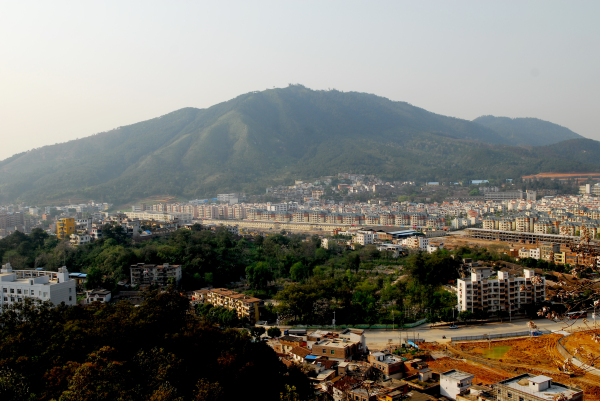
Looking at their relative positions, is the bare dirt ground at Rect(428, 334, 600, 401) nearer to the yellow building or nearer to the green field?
the green field

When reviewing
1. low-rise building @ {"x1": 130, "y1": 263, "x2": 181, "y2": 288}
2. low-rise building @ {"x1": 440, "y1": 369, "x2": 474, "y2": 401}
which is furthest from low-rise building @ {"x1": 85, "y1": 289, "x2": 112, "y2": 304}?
low-rise building @ {"x1": 440, "y1": 369, "x2": 474, "y2": 401}

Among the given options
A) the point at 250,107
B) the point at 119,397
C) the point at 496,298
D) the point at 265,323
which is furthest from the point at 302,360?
the point at 250,107

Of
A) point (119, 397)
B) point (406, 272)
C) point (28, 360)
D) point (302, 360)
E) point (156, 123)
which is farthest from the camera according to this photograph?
point (156, 123)

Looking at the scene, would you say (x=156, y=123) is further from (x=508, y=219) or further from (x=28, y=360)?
(x=28, y=360)

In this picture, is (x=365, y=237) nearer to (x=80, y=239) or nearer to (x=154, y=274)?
(x=154, y=274)

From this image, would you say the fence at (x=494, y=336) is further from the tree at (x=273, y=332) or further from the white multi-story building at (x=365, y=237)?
the white multi-story building at (x=365, y=237)

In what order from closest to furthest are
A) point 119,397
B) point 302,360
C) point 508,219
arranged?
point 119,397
point 302,360
point 508,219
